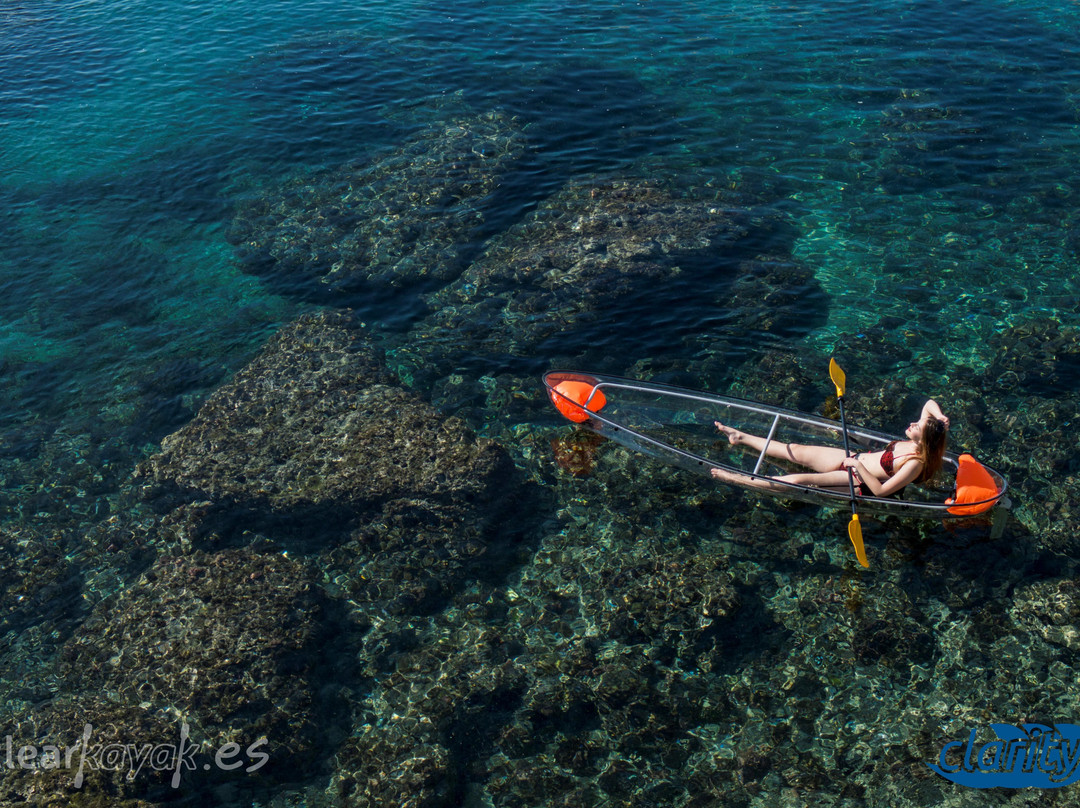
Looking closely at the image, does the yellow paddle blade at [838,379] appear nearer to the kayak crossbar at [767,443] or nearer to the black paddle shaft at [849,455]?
the black paddle shaft at [849,455]

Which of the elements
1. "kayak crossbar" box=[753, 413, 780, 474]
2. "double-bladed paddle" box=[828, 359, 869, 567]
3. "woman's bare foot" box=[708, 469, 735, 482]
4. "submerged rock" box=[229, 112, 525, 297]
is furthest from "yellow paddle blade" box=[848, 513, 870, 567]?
"submerged rock" box=[229, 112, 525, 297]

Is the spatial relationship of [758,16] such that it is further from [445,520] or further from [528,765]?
[528,765]

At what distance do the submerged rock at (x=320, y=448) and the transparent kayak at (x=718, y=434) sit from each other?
1879 millimetres

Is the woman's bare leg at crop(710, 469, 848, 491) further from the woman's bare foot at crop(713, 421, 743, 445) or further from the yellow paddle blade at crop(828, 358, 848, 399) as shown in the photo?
the yellow paddle blade at crop(828, 358, 848, 399)

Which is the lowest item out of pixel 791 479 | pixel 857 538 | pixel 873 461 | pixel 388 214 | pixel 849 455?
pixel 857 538

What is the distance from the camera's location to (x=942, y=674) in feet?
30.5

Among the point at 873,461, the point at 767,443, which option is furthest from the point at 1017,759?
the point at 767,443

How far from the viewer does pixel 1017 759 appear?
846cm

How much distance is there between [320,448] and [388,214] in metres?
7.82

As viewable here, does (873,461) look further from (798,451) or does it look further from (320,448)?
(320,448)

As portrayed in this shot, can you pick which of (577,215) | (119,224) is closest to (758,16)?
(577,215)

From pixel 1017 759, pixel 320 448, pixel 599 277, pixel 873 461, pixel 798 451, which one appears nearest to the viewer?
pixel 1017 759

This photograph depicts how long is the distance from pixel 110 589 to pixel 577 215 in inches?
480

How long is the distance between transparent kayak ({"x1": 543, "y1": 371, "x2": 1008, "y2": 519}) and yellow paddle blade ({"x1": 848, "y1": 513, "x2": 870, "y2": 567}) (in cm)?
53
